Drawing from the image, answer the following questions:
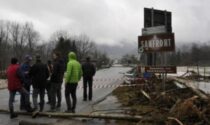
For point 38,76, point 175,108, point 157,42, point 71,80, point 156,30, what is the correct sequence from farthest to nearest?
point 156,30 → point 157,42 → point 38,76 → point 71,80 → point 175,108

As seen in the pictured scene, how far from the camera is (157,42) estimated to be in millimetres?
13344

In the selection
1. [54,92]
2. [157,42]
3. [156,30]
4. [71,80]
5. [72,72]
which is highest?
[156,30]

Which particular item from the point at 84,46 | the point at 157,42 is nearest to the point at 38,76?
the point at 157,42

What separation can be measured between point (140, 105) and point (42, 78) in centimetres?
332

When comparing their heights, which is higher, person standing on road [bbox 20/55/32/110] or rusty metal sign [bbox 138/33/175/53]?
rusty metal sign [bbox 138/33/175/53]

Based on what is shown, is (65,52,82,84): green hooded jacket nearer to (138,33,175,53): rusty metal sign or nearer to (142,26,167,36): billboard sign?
(138,33,175,53): rusty metal sign

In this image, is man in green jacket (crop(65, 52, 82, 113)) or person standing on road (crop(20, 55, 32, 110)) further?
person standing on road (crop(20, 55, 32, 110))

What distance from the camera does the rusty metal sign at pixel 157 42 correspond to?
12711 millimetres

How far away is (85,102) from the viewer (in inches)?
574

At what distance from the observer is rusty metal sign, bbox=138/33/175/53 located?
41.7 ft

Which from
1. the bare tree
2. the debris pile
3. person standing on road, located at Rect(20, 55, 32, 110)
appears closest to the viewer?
the debris pile

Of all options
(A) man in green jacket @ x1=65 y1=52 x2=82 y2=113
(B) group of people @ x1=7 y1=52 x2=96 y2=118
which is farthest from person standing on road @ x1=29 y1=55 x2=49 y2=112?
(A) man in green jacket @ x1=65 y1=52 x2=82 y2=113

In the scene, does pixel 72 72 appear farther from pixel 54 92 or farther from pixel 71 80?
pixel 54 92

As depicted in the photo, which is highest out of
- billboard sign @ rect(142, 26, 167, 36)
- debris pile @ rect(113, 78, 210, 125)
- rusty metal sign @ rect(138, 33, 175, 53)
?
billboard sign @ rect(142, 26, 167, 36)
